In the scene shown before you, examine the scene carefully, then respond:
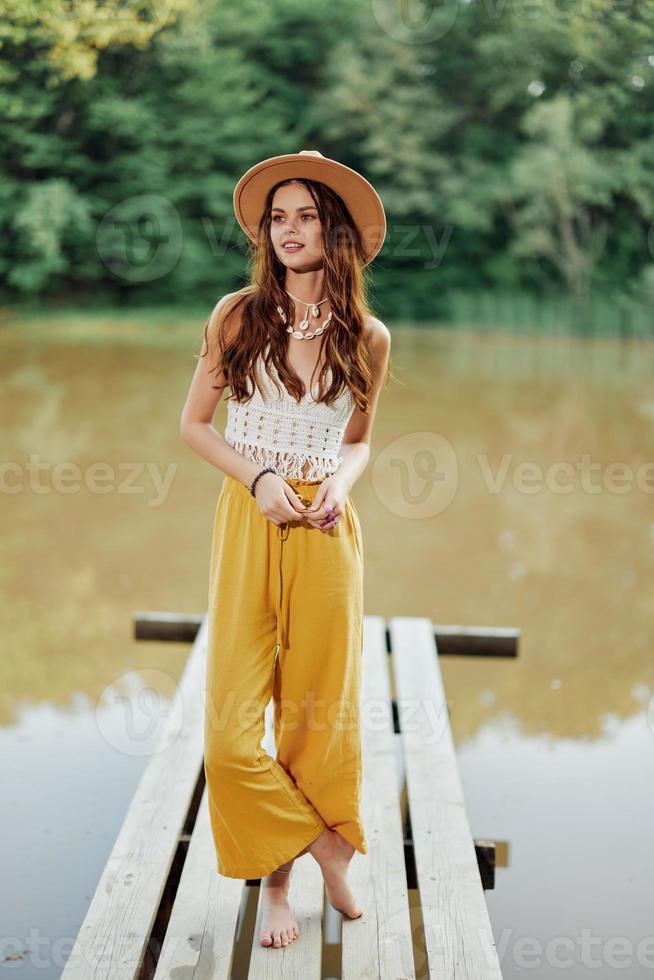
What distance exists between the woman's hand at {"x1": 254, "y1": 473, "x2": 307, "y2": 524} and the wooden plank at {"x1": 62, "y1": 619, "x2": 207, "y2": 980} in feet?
2.21

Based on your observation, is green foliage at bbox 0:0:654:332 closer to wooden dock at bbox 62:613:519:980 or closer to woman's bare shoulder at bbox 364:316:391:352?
wooden dock at bbox 62:613:519:980

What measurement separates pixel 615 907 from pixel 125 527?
3150 millimetres

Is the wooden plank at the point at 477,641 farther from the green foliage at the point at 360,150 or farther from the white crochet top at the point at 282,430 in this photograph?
the green foliage at the point at 360,150

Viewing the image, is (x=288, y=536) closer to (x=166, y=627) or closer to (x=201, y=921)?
(x=201, y=921)

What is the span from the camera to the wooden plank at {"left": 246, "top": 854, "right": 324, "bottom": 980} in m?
1.58

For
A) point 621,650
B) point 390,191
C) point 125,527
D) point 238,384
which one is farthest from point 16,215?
point 238,384

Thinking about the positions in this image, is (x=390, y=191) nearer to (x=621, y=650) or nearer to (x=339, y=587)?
(x=621, y=650)

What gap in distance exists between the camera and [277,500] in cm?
157

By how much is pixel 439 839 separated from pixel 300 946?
0.41 meters

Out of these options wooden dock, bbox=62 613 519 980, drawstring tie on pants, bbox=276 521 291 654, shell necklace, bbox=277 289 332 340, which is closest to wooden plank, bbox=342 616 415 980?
wooden dock, bbox=62 613 519 980

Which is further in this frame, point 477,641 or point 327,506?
point 477,641

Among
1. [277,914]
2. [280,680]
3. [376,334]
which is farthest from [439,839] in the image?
[376,334]

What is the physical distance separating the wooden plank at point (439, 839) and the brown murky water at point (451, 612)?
0.19 m

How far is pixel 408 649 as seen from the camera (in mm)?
3021
